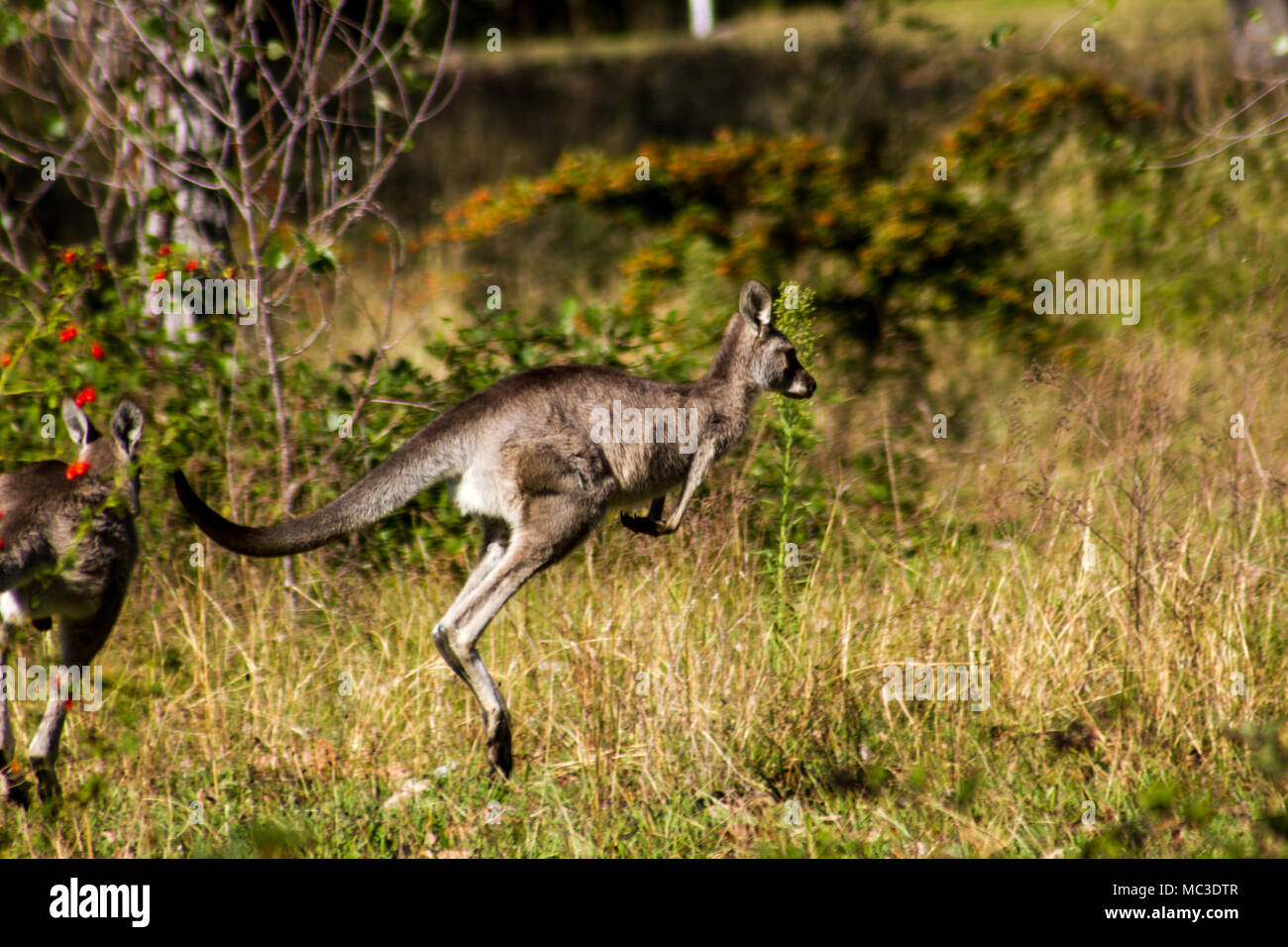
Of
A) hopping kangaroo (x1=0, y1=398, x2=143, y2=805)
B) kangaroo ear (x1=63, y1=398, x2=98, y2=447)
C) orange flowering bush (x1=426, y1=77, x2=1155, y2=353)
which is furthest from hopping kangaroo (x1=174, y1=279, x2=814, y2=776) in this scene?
orange flowering bush (x1=426, y1=77, x2=1155, y2=353)

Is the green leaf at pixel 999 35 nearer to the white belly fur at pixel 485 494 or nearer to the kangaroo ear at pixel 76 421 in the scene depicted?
the white belly fur at pixel 485 494

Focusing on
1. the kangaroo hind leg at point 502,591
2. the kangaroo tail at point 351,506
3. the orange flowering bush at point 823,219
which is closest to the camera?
the kangaroo tail at point 351,506

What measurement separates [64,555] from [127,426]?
490 mm

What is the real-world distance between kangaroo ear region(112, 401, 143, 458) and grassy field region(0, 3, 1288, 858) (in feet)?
2.47

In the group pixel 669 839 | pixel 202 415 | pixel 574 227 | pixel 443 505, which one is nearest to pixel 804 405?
pixel 443 505

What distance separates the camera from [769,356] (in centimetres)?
545

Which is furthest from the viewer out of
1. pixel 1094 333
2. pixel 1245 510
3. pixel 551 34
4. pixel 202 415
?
pixel 551 34

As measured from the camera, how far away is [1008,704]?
197 inches

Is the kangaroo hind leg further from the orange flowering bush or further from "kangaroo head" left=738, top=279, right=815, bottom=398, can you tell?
the orange flowering bush

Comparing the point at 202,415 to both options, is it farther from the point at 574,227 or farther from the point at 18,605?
the point at 574,227

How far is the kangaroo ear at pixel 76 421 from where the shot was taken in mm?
4699

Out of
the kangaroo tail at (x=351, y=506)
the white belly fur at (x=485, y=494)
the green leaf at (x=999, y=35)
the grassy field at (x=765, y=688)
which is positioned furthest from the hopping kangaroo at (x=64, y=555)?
the green leaf at (x=999, y=35)

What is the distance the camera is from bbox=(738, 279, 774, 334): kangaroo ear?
5.39 metres

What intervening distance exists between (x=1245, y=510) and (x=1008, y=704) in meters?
1.75
